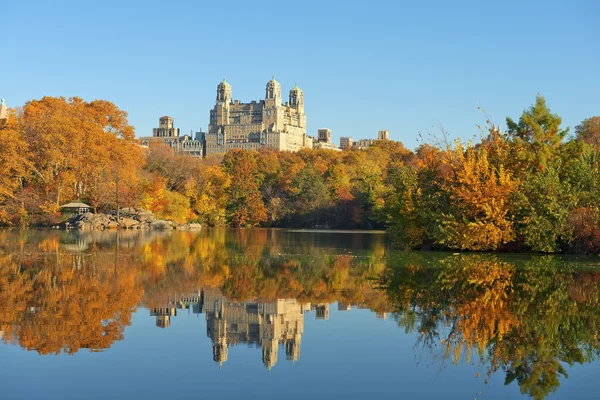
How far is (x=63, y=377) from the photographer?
731 cm

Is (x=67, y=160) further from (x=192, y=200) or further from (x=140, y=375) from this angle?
(x=140, y=375)

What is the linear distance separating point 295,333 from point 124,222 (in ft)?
135

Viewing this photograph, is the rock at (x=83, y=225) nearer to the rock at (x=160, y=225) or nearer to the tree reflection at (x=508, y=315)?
the rock at (x=160, y=225)

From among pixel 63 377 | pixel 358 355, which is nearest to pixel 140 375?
pixel 63 377

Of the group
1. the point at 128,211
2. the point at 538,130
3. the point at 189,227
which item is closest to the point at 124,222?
the point at 128,211

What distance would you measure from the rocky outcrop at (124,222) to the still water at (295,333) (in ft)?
95.8

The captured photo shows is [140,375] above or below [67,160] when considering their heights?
below

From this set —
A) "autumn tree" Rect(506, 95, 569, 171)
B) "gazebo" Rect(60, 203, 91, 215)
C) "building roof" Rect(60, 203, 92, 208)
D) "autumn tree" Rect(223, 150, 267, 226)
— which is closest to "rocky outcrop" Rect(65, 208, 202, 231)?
"building roof" Rect(60, 203, 92, 208)

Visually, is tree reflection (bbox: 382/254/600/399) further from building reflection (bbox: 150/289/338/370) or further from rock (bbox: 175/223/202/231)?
rock (bbox: 175/223/202/231)

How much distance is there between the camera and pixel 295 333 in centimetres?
983

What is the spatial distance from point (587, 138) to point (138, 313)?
143 feet

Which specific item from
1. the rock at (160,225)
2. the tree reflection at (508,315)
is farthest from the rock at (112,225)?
the tree reflection at (508,315)

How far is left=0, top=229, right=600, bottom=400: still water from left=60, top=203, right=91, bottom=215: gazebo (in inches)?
1285

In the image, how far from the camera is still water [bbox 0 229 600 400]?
723 centimetres
